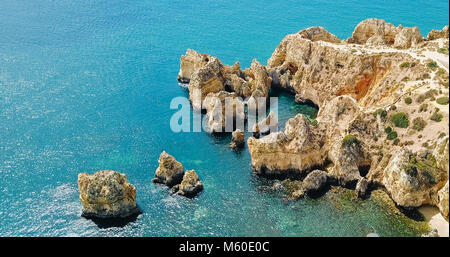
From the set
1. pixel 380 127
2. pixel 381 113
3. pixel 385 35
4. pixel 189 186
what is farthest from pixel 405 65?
pixel 189 186

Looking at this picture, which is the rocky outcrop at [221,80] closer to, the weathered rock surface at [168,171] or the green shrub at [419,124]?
the weathered rock surface at [168,171]

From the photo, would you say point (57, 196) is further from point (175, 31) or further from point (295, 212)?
point (175, 31)

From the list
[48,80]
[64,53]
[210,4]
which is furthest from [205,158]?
[210,4]

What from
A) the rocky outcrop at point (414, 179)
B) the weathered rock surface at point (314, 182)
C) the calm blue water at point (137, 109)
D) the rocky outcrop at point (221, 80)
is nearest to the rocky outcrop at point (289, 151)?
the calm blue water at point (137, 109)

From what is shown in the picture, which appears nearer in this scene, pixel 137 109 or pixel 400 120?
pixel 400 120

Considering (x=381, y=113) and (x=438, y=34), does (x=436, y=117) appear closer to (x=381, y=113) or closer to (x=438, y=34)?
(x=381, y=113)
